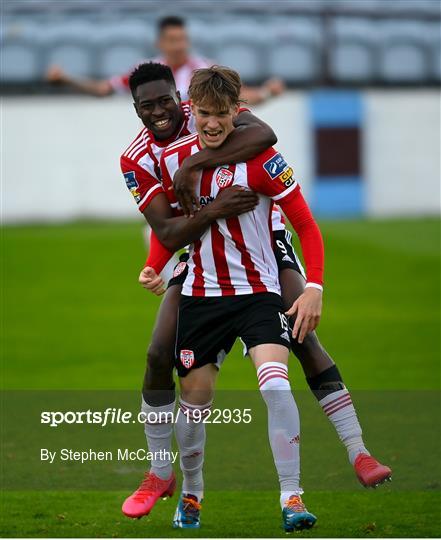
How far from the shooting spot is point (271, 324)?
5023 millimetres

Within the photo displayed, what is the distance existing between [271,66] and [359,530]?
15.6 m

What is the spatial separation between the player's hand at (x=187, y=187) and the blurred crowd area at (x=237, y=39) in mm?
14684

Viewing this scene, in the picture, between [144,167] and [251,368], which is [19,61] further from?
[144,167]

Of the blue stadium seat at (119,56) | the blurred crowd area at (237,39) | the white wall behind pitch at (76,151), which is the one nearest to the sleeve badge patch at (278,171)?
the white wall behind pitch at (76,151)

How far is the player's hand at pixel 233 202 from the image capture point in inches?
197

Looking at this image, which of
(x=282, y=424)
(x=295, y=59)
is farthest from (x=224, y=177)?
(x=295, y=59)

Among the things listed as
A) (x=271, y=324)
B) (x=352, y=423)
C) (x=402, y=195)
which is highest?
(x=271, y=324)

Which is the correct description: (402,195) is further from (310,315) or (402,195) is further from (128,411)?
(310,315)

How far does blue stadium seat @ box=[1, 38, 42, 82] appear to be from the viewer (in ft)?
64.5

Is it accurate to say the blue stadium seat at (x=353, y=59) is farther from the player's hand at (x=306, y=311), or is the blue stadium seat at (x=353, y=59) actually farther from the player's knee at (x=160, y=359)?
the player's hand at (x=306, y=311)

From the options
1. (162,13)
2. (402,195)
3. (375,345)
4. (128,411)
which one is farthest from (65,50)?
(128,411)

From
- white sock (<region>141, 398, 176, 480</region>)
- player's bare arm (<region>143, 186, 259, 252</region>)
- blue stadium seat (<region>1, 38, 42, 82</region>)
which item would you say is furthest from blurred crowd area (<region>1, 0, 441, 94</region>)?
white sock (<region>141, 398, 176, 480</region>)

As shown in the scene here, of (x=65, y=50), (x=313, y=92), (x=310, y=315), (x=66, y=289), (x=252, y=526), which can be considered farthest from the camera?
(x=65, y=50)

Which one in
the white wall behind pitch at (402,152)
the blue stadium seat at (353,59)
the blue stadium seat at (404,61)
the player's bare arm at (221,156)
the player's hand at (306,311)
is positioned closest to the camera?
the player's hand at (306,311)
